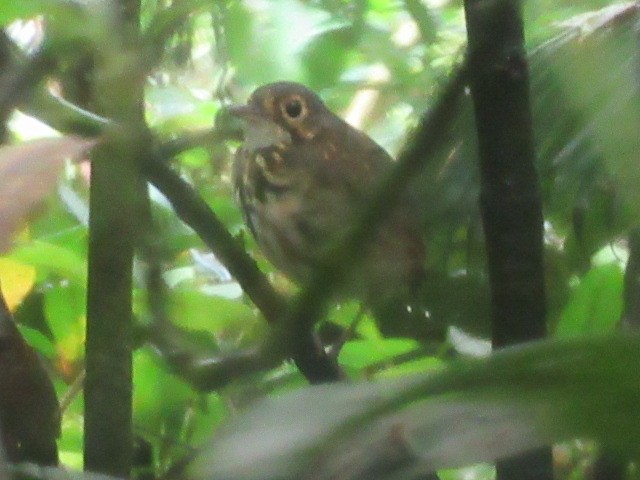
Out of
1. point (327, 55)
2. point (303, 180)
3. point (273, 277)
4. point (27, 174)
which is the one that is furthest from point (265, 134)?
point (27, 174)

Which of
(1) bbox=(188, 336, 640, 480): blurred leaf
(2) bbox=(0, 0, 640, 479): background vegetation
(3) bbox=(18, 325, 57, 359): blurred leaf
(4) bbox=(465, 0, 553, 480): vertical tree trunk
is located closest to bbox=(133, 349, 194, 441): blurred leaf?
(2) bbox=(0, 0, 640, 479): background vegetation

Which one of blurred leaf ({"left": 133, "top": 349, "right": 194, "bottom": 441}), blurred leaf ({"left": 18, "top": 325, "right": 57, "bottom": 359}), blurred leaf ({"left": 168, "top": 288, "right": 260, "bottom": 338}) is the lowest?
blurred leaf ({"left": 18, "top": 325, "right": 57, "bottom": 359})

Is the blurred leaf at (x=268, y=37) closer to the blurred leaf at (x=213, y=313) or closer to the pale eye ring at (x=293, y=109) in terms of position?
the blurred leaf at (x=213, y=313)

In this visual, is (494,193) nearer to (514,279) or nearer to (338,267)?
(514,279)

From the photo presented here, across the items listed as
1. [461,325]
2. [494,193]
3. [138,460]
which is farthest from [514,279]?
[138,460]

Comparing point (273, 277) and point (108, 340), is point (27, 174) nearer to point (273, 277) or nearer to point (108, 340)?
point (108, 340)

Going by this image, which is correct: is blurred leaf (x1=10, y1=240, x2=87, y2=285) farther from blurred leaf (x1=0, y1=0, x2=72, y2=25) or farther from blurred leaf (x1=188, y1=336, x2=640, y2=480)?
blurred leaf (x1=188, y1=336, x2=640, y2=480)
